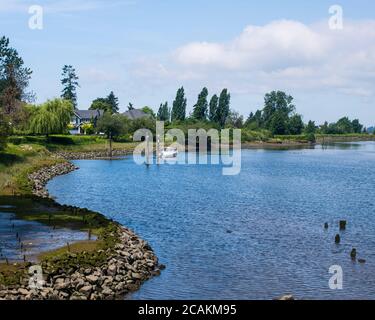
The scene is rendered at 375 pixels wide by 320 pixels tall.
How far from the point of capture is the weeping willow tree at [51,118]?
121812mm

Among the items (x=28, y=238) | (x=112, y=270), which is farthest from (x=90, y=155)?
(x=112, y=270)

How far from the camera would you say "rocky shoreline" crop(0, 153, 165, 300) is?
26562mm

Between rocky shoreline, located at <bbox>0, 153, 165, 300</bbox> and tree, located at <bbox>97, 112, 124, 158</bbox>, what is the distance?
112m

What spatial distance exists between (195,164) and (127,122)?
1886 inches

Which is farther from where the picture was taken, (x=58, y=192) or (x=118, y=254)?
(x=58, y=192)

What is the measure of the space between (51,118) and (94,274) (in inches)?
3831

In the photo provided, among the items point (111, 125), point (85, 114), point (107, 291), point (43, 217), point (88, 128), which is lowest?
point (107, 291)

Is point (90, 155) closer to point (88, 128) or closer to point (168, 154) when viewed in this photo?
point (168, 154)

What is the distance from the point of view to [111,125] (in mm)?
147125

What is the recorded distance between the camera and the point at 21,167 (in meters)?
78.8

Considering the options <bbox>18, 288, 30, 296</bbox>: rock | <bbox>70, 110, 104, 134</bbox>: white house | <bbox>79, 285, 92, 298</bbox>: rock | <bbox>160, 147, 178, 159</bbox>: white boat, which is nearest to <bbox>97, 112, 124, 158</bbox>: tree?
<bbox>160, 147, 178, 159</bbox>: white boat
